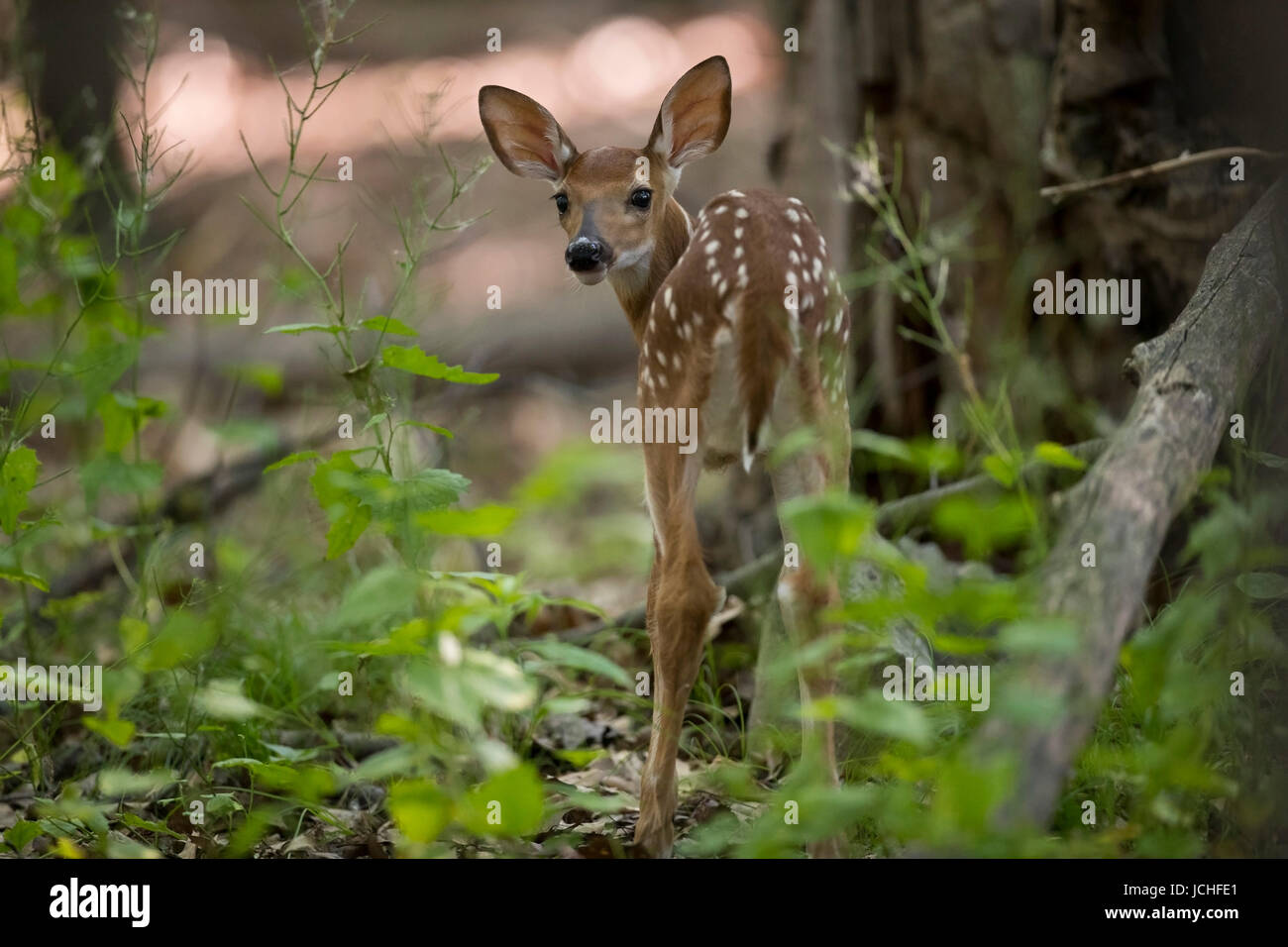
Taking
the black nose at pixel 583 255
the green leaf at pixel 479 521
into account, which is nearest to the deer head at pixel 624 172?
the black nose at pixel 583 255

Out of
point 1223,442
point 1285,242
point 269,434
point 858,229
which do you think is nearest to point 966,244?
point 858,229

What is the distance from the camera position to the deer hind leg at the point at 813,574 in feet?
8.77

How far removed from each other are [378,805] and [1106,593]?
81.6 inches

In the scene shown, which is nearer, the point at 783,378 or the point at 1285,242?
the point at 783,378

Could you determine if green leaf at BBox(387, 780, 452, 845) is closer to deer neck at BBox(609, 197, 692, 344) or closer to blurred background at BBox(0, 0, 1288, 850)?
blurred background at BBox(0, 0, 1288, 850)

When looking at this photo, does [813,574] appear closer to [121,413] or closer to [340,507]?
[340,507]

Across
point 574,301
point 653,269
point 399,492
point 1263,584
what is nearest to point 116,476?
point 399,492

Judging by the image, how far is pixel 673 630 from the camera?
9.15 feet

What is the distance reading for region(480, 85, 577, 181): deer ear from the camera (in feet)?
11.2

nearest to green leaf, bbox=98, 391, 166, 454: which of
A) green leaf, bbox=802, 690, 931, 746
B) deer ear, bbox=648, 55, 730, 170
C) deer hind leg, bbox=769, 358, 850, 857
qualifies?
deer ear, bbox=648, 55, 730, 170

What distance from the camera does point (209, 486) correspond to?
5156 mm

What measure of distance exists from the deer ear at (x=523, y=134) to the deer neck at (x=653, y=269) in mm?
331
